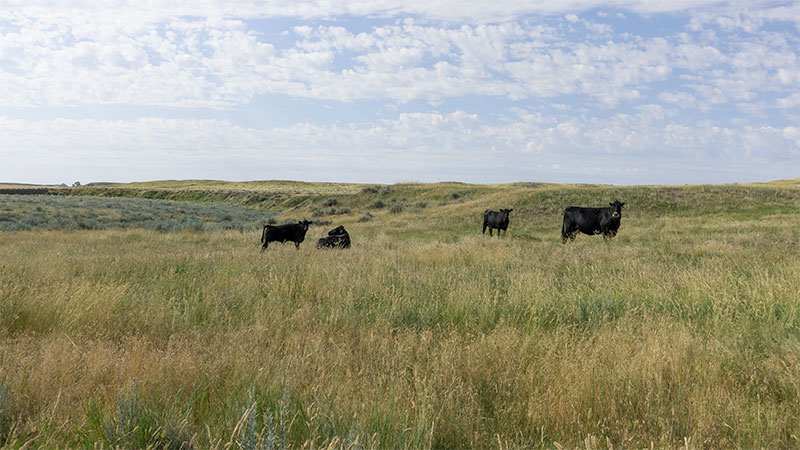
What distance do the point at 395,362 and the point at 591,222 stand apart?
745 inches

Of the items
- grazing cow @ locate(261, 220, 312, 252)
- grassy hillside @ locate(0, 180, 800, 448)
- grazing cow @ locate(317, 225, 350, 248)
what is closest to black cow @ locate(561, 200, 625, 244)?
grazing cow @ locate(317, 225, 350, 248)

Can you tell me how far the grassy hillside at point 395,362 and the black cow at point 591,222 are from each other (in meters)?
Result: 12.3

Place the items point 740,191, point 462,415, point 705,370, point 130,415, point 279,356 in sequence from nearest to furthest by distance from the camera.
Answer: point 130,415 < point 462,415 < point 705,370 < point 279,356 < point 740,191

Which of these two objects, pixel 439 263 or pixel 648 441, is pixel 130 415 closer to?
pixel 648 441

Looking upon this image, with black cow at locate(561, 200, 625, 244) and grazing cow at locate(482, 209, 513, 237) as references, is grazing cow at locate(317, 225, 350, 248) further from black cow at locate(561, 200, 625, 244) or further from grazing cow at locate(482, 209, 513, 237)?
black cow at locate(561, 200, 625, 244)

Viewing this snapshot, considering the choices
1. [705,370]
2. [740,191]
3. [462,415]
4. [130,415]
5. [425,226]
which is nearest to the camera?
[130,415]

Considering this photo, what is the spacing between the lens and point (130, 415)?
2.86 metres

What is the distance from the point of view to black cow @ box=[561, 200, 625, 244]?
20.3 m

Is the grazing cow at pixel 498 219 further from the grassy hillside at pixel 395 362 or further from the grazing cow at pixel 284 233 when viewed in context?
the grassy hillside at pixel 395 362

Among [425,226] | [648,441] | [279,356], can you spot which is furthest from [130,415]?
[425,226]

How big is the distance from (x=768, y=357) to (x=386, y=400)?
3.63m

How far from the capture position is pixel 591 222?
829 inches

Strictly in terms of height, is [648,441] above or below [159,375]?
below

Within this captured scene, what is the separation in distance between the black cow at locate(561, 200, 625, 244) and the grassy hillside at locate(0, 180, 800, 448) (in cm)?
1226
